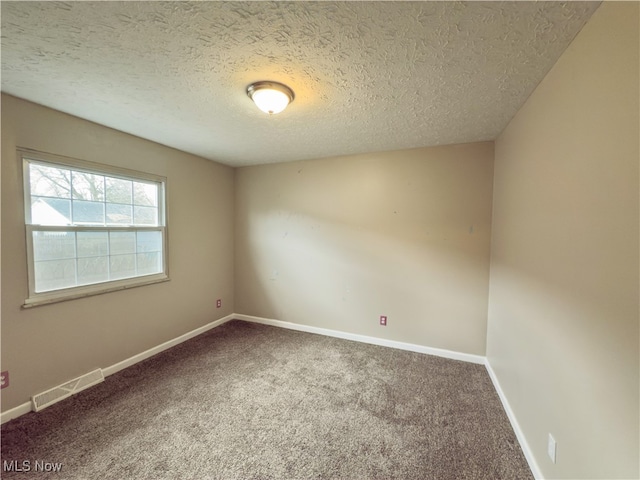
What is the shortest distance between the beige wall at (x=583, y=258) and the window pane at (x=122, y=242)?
11.2 ft

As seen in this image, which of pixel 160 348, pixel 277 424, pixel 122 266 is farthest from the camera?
pixel 160 348

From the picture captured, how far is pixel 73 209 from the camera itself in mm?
2152

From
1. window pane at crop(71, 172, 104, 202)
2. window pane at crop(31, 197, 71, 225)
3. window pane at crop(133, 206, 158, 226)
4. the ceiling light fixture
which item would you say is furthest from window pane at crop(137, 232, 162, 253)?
the ceiling light fixture

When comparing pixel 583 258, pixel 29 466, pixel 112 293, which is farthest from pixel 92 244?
pixel 583 258

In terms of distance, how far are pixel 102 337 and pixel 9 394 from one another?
610 mm

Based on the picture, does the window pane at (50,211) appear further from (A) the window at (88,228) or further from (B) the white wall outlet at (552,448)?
(B) the white wall outlet at (552,448)

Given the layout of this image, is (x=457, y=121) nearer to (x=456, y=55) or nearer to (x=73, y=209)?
(x=456, y=55)

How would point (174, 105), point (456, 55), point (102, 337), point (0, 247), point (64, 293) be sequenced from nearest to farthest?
point (456, 55), point (0, 247), point (174, 105), point (64, 293), point (102, 337)

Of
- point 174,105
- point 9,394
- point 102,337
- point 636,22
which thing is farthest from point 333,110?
point 9,394

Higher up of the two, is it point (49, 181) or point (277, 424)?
point (49, 181)

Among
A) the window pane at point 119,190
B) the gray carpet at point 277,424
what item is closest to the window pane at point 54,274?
the window pane at point 119,190

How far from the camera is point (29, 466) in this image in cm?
146

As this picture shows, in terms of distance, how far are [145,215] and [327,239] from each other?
209cm

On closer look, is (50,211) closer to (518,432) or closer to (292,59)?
(292,59)
